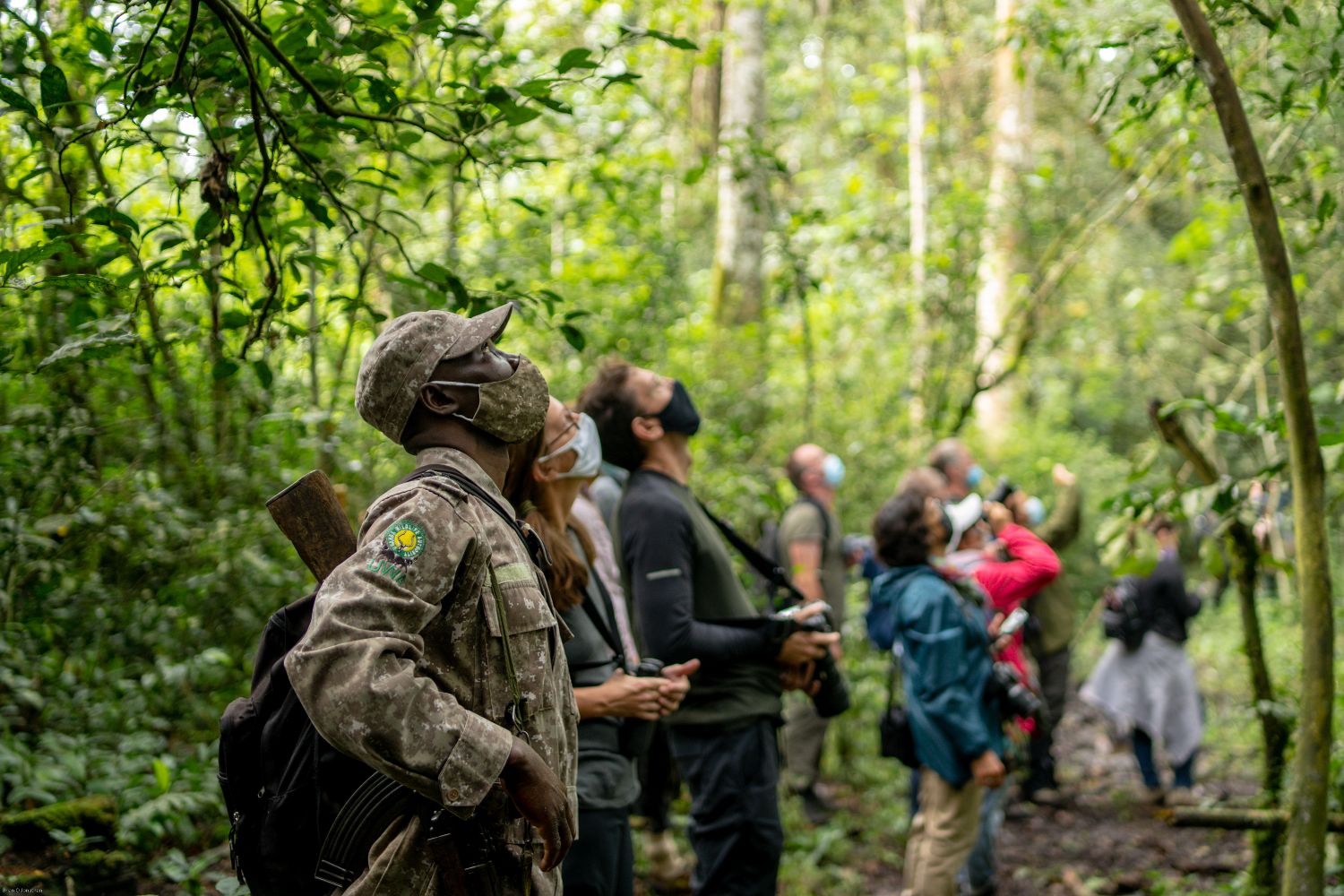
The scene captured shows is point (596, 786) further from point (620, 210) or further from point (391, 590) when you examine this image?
point (620, 210)

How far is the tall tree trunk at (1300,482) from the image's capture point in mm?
2963

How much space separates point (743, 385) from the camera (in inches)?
313

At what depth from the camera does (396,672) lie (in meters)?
1.81

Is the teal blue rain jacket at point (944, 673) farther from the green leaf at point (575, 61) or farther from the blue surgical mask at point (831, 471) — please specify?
the green leaf at point (575, 61)

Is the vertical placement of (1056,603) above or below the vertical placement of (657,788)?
above

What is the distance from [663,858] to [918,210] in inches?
314

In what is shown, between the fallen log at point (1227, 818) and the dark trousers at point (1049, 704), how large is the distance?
4.03 meters

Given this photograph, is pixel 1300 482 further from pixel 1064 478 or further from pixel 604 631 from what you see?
pixel 1064 478

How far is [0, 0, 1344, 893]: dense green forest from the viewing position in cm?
295

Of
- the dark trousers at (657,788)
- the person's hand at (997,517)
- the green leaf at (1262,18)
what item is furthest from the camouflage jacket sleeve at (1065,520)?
the green leaf at (1262,18)

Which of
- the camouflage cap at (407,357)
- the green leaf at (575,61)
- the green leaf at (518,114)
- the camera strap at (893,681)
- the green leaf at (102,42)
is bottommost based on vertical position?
the camera strap at (893,681)

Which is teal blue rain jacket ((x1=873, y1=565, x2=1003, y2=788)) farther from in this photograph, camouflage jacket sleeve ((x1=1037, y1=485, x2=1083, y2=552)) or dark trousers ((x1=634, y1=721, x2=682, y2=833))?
camouflage jacket sleeve ((x1=1037, y1=485, x2=1083, y2=552))

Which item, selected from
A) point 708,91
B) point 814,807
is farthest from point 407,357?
point 708,91

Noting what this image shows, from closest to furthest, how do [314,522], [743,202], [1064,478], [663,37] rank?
1. [314,522]
2. [663,37]
3. [1064,478]
4. [743,202]
